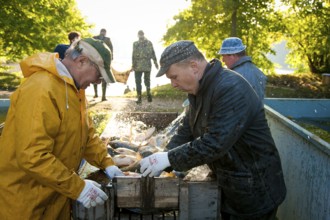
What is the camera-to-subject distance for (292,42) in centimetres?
2502

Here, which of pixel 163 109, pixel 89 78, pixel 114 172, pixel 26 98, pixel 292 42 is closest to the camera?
pixel 26 98

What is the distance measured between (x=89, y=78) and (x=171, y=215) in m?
1.31

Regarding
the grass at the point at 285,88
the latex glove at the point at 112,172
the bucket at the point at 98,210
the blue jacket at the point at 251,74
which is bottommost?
the grass at the point at 285,88

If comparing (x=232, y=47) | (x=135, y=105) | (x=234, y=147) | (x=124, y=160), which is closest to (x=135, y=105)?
(x=135, y=105)

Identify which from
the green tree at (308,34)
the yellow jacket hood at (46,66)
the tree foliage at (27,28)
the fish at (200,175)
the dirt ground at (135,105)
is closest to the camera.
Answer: the yellow jacket hood at (46,66)

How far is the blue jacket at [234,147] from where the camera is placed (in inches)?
104

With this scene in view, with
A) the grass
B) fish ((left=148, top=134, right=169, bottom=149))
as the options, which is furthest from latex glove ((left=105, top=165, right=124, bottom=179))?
the grass

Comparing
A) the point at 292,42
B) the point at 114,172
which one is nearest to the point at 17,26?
the point at 114,172

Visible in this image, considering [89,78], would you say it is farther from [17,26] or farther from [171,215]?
[17,26]

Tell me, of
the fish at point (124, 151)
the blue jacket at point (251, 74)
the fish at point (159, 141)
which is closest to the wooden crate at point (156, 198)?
the fish at point (124, 151)

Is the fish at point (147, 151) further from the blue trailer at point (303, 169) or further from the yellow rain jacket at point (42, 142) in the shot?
the yellow rain jacket at point (42, 142)

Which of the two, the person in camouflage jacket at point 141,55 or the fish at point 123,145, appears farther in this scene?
the person in camouflage jacket at point 141,55

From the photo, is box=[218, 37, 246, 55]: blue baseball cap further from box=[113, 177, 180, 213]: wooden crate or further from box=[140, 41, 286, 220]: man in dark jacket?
box=[113, 177, 180, 213]: wooden crate

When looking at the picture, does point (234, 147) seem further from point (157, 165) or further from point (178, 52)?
point (178, 52)
